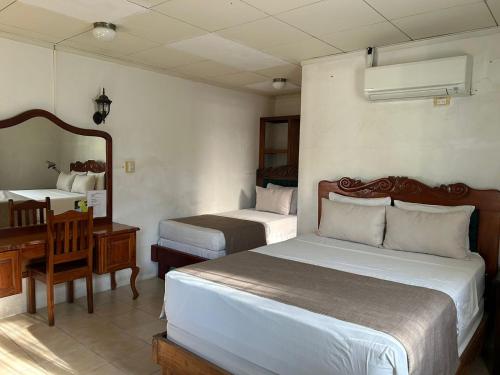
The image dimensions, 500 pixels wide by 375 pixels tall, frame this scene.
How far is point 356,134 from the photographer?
11.3ft

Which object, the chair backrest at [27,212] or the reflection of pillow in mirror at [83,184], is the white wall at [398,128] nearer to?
the reflection of pillow in mirror at [83,184]

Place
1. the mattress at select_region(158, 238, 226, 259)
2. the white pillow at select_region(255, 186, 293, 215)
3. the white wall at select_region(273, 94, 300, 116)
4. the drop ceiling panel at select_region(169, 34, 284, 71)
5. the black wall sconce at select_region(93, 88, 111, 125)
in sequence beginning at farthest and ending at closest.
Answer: the white wall at select_region(273, 94, 300, 116)
the white pillow at select_region(255, 186, 293, 215)
the mattress at select_region(158, 238, 226, 259)
the black wall sconce at select_region(93, 88, 111, 125)
the drop ceiling panel at select_region(169, 34, 284, 71)

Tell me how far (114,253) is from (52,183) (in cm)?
83

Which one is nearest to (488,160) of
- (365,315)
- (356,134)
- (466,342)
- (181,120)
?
(356,134)

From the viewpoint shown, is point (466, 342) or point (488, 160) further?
point (488, 160)

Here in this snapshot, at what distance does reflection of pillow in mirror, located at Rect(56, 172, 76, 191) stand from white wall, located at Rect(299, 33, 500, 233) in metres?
2.18

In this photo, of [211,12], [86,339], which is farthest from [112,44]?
[86,339]

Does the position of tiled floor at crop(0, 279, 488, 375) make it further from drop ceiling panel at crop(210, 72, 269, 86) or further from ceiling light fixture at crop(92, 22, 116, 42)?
drop ceiling panel at crop(210, 72, 269, 86)

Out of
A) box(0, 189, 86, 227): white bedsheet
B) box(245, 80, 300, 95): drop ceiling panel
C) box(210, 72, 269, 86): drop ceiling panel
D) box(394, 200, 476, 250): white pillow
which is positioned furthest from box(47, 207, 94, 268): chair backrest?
box(245, 80, 300, 95): drop ceiling panel

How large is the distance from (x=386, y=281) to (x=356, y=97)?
6.09 ft

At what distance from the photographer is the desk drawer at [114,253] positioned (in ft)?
10.9

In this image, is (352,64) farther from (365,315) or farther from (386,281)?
(365,315)

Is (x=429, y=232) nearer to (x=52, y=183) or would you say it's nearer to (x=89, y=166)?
(x=89, y=166)

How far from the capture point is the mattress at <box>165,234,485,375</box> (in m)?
1.53
